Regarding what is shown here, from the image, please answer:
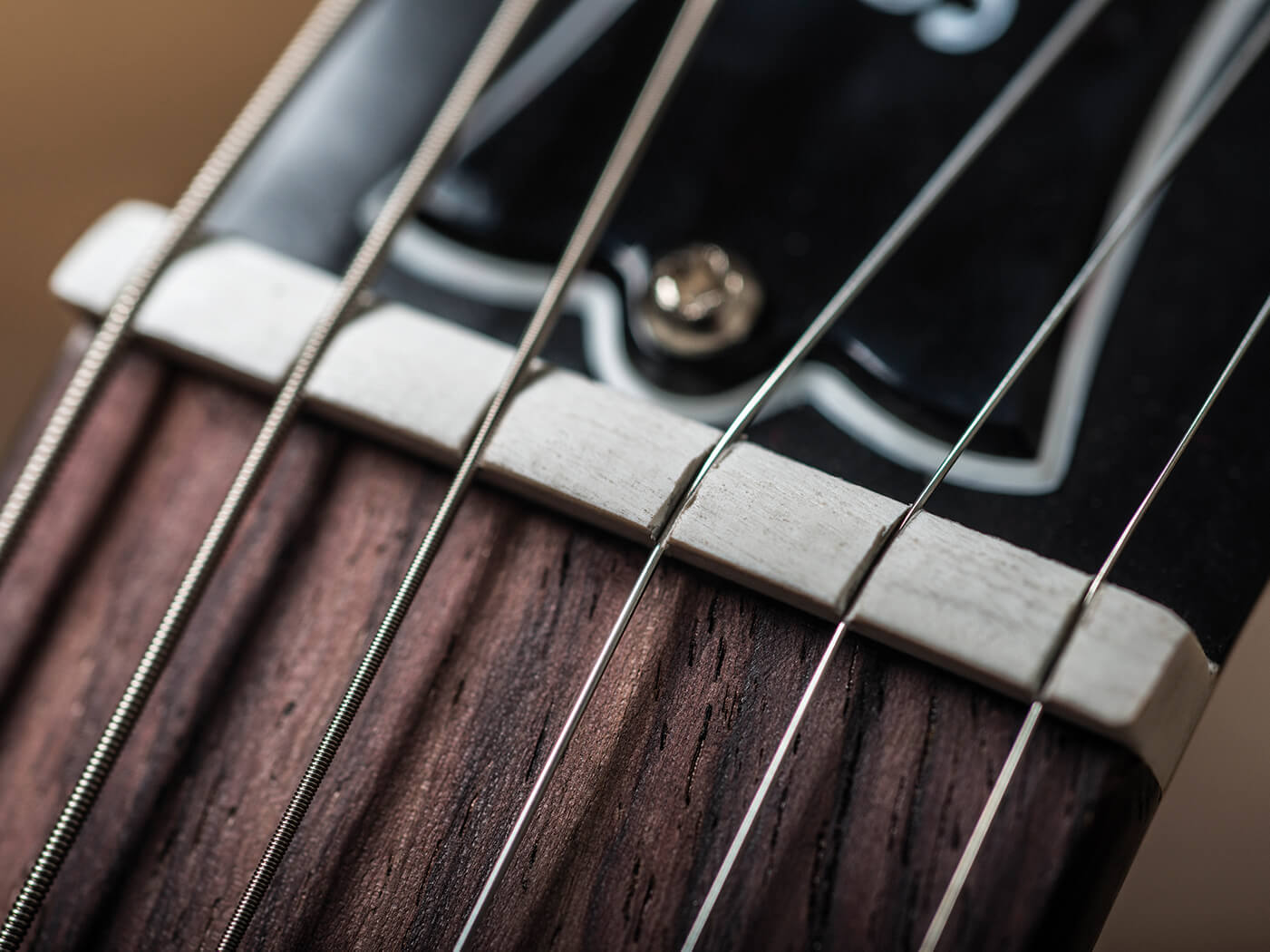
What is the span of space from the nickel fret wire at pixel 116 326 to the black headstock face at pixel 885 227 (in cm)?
3

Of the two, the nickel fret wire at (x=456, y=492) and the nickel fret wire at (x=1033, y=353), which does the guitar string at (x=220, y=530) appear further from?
the nickel fret wire at (x=1033, y=353)

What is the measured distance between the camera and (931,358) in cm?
42

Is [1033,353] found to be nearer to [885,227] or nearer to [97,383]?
[885,227]

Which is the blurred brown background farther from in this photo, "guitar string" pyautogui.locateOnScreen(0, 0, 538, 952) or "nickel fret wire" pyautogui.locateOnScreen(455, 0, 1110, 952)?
"nickel fret wire" pyautogui.locateOnScreen(455, 0, 1110, 952)

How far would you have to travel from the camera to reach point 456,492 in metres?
0.36

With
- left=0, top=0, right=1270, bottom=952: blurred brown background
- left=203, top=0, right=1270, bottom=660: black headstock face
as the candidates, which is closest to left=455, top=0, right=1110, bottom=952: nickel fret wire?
left=203, top=0, right=1270, bottom=660: black headstock face

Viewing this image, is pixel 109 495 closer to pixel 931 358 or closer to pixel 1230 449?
pixel 931 358

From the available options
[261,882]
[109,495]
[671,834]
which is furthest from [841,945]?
[109,495]

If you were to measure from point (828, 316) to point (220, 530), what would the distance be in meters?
0.23

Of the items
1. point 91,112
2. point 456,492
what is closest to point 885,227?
point 456,492

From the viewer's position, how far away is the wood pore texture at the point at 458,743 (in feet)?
1.06

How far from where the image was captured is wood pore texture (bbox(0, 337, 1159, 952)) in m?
0.32

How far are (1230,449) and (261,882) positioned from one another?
38 centimetres

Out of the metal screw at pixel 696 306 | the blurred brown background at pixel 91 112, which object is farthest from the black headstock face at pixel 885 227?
the blurred brown background at pixel 91 112
